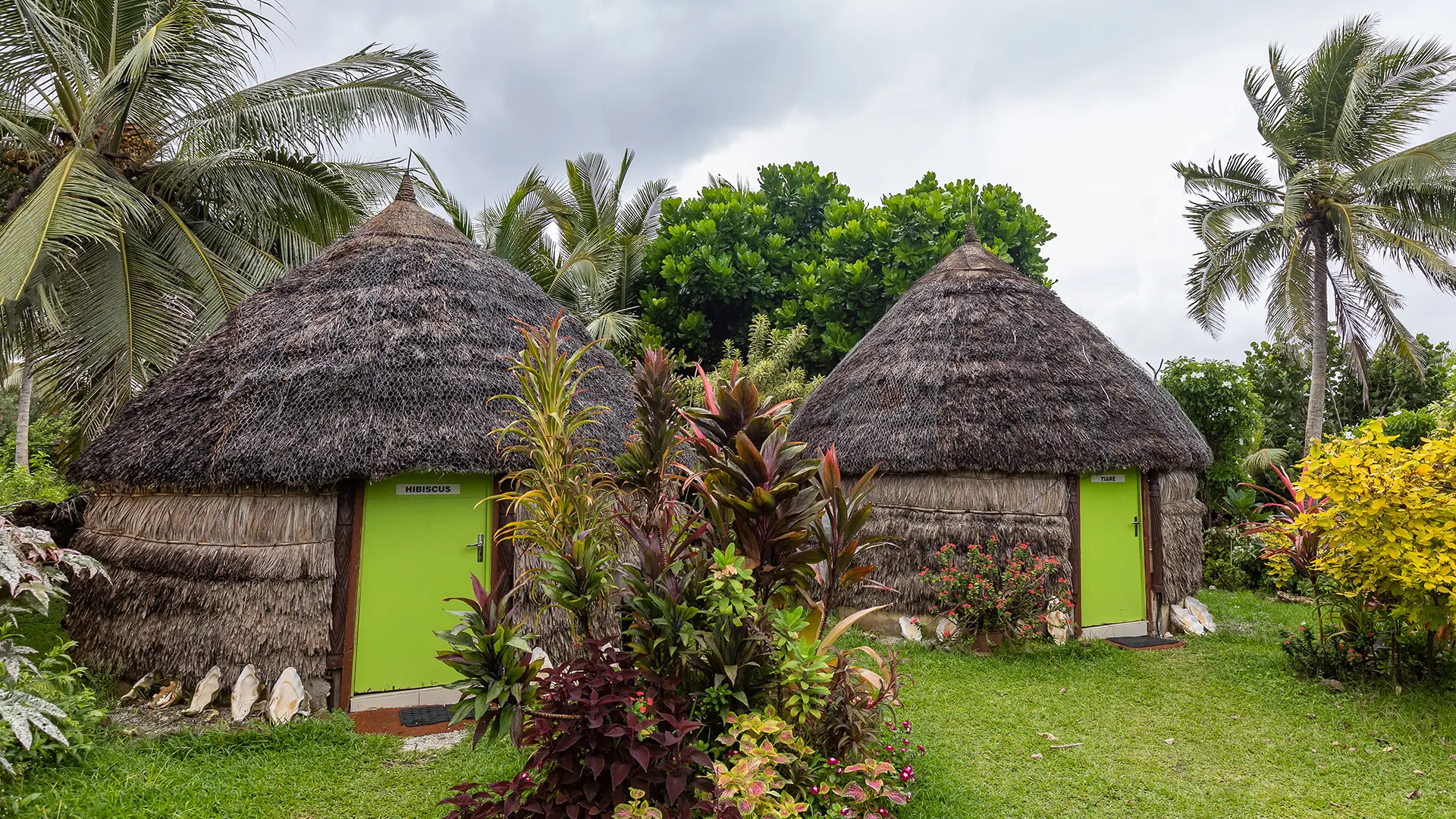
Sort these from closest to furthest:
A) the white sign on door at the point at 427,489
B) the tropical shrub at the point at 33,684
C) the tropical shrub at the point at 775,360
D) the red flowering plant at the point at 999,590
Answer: the tropical shrub at the point at 33,684 → the white sign on door at the point at 427,489 → the red flowering plant at the point at 999,590 → the tropical shrub at the point at 775,360

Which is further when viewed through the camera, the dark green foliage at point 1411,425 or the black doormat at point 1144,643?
the dark green foliage at point 1411,425

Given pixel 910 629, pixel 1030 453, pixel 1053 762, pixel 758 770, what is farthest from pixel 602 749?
pixel 1030 453

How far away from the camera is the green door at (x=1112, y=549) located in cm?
841

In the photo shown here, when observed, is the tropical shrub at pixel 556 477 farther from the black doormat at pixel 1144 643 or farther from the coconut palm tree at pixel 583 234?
the coconut palm tree at pixel 583 234

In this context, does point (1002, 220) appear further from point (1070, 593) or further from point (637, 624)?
point (637, 624)

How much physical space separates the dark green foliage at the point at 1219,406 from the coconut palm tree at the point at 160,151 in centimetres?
1174

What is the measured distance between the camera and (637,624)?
344 centimetres

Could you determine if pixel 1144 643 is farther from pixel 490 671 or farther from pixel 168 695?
pixel 168 695

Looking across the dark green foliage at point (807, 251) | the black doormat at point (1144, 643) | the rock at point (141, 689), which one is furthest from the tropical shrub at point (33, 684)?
the dark green foliage at point (807, 251)

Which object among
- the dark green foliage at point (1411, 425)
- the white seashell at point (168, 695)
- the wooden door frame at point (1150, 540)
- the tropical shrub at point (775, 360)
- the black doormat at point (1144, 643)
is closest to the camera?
the white seashell at point (168, 695)

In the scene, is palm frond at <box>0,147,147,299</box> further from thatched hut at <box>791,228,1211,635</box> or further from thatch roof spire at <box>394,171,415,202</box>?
thatched hut at <box>791,228,1211,635</box>

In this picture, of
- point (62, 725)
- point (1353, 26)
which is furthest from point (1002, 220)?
point (62, 725)

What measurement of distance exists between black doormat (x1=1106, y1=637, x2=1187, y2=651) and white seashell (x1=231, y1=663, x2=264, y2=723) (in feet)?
25.6

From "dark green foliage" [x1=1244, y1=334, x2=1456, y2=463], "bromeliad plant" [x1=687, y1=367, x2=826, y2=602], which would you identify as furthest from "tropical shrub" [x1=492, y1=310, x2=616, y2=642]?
"dark green foliage" [x1=1244, y1=334, x2=1456, y2=463]
